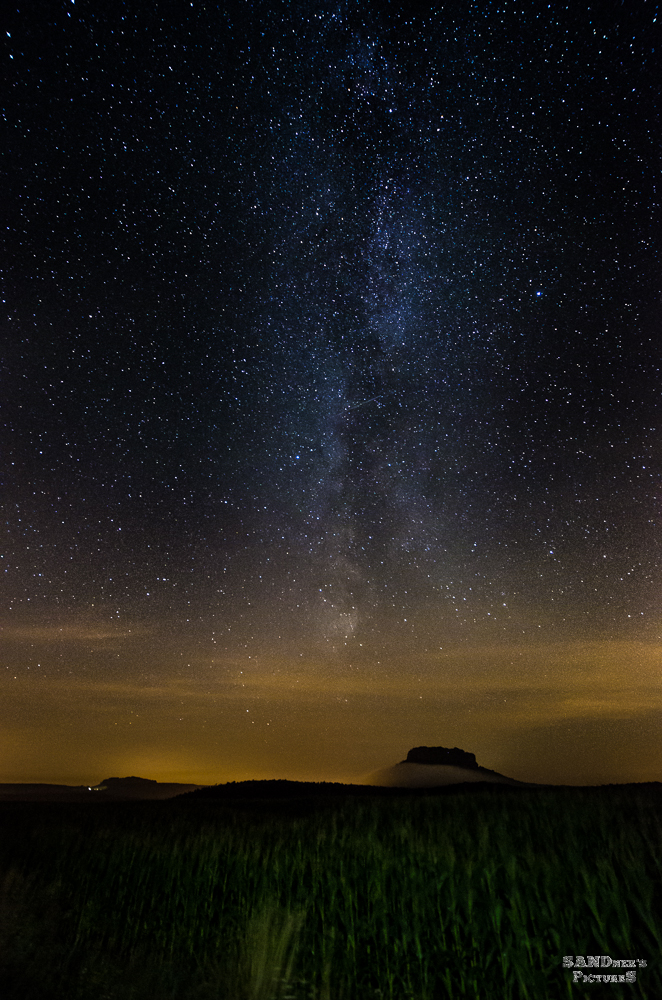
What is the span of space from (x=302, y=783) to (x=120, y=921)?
3397 cm

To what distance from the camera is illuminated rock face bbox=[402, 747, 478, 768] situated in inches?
4626

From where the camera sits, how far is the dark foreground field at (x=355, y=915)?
4277mm

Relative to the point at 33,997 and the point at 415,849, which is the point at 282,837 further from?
the point at 33,997

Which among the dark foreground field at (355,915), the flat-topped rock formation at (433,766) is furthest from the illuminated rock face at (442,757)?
the dark foreground field at (355,915)

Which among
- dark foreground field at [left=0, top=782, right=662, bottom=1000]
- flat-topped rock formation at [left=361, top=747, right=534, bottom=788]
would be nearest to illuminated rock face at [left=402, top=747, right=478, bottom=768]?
flat-topped rock formation at [left=361, top=747, right=534, bottom=788]

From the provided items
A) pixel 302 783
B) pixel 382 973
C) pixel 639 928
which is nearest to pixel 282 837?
pixel 382 973

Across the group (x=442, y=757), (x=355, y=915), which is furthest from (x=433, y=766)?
(x=355, y=915)

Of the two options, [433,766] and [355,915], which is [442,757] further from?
[355,915]

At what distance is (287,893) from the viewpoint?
21.1ft

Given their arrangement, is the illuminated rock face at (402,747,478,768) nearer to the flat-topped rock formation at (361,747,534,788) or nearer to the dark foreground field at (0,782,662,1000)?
the flat-topped rock formation at (361,747,534,788)

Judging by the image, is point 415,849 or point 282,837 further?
point 282,837

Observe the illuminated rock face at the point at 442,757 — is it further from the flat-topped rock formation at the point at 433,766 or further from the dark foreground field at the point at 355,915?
the dark foreground field at the point at 355,915

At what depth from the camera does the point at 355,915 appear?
5.48 metres

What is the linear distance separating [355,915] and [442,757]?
127m
